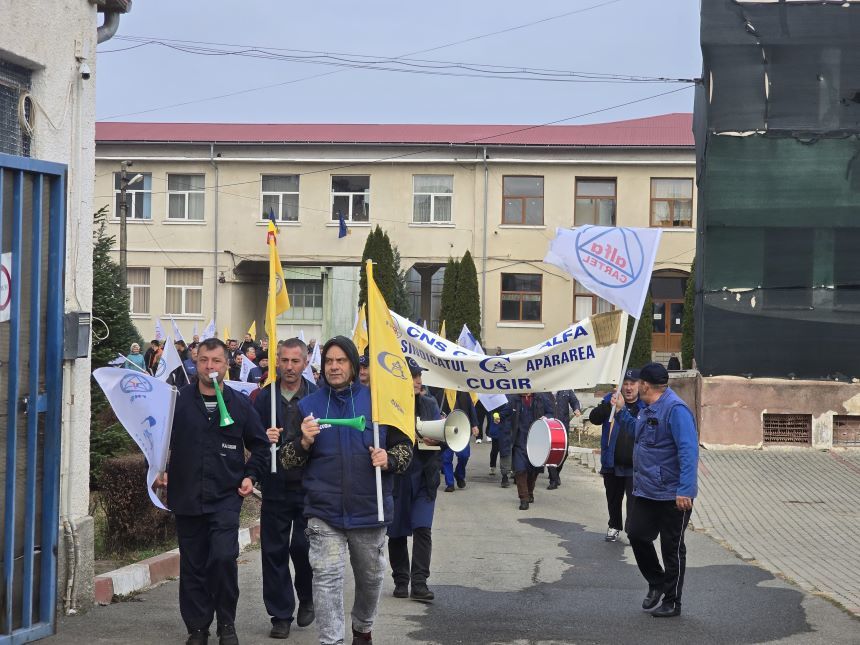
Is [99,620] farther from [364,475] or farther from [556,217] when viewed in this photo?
[556,217]

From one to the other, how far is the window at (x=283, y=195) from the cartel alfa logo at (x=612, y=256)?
106 ft

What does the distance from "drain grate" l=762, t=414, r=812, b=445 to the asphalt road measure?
336 inches

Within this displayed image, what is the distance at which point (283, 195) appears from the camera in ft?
144

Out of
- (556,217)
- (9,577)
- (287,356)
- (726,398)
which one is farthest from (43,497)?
(556,217)

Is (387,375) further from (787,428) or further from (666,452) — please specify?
(787,428)

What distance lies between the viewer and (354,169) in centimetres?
4356

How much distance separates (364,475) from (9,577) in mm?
2075

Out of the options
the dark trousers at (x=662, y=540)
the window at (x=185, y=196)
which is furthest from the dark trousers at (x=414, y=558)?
the window at (x=185, y=196)

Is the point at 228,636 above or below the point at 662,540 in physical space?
below

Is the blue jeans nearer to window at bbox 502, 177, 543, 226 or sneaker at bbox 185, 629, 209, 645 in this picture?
sneaker at bbox 185, 629, 209, 645

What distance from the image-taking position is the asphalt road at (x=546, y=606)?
26.2 feet

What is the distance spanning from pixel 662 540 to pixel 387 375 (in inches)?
116

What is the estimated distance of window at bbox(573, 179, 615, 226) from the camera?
42844mm

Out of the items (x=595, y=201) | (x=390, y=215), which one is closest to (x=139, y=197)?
(x=390, y=215)
